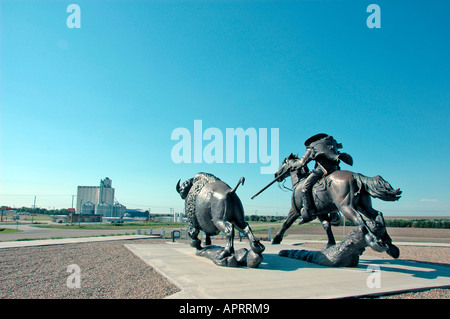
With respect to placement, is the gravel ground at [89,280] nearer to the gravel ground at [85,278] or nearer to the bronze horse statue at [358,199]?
the gravel ground at [85,278]

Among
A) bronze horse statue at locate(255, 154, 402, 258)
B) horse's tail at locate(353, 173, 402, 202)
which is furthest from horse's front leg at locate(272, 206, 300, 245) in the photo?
horse's tail at locate(353, 173, 402, 202)

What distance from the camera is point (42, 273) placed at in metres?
6.88

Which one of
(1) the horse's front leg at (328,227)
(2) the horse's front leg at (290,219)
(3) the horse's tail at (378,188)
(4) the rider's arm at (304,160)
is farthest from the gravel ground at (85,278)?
(4) the rider's arm at (304,160)

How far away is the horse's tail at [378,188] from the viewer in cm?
641

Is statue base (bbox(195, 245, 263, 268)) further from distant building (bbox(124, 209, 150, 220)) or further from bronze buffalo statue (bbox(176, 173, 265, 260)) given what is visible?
distant building (bbox(124, 209, 150, 220))

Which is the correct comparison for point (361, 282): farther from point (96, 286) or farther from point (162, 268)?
point (96, 286)

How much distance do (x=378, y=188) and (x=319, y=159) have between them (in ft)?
6.99

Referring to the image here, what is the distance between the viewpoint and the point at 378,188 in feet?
21.5

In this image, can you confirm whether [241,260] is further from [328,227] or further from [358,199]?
[358,199]

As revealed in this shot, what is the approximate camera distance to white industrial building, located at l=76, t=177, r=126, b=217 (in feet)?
254

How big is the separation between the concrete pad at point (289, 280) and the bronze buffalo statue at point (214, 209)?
816 millimetres

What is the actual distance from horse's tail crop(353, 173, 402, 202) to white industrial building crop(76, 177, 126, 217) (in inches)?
2989
